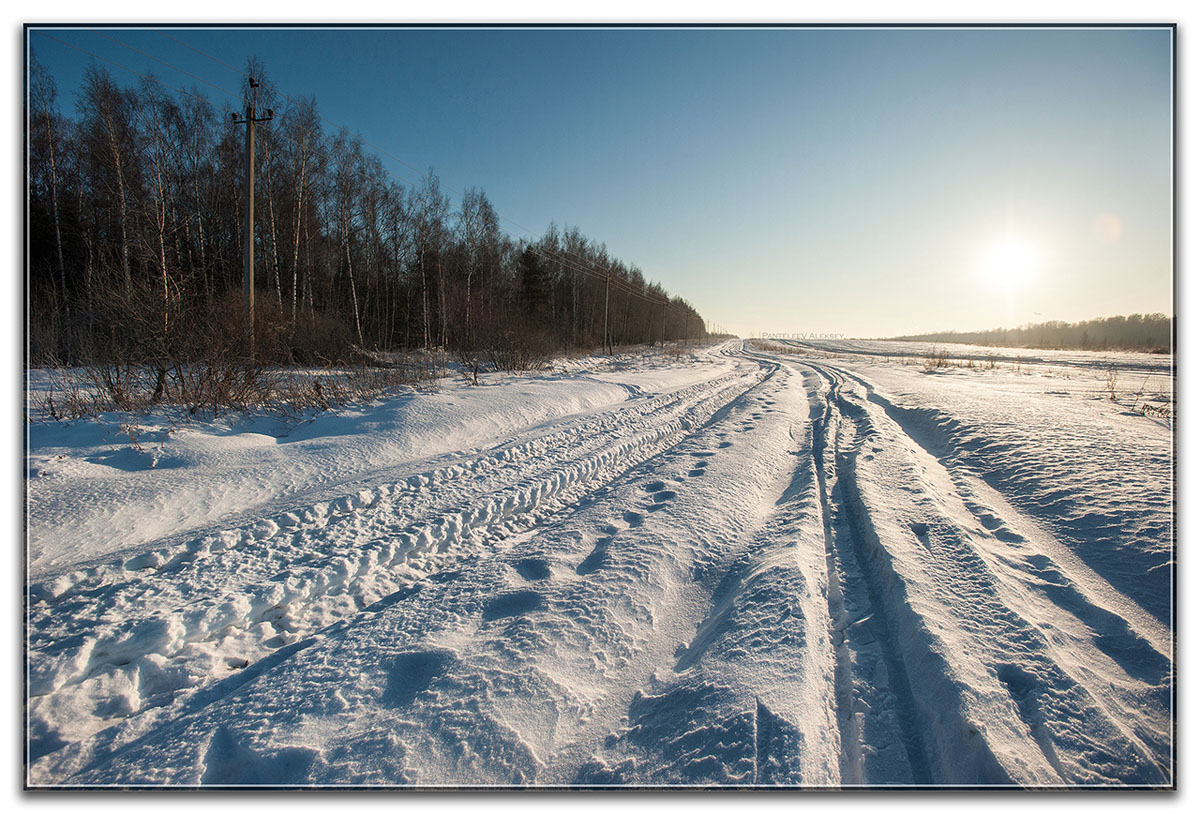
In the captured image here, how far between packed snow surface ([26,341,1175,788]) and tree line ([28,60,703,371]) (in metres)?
2.58

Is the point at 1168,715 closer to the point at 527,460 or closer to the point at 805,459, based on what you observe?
the point at 805,459

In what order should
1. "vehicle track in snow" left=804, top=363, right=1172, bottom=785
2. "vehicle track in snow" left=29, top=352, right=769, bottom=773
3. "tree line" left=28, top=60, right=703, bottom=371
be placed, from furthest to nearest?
"tree line" left=28, top=60, right=703, bottom=371 < "vehicle track in snow" left=29, top=352, right=769, bottom=773 < "vehicle track in snow" left=804, top=363, right=1172, bottom=785

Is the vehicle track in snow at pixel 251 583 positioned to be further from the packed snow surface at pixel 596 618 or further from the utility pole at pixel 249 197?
the utility pole at pixel 249 197

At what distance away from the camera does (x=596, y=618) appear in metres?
2.34

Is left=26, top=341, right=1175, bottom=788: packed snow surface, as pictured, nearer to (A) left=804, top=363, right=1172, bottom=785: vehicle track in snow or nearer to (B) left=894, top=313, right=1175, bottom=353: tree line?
(A) left=804, top=363, right=1172, bottom=785: vehicle track in snow

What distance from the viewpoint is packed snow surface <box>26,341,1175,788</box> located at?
1565 millimetres

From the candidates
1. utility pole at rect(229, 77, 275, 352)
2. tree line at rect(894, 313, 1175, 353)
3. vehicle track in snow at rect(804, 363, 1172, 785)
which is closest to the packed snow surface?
vehicle track in snow at rect(804, 363, 1172, 785)

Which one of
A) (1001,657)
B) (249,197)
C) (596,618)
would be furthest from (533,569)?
(249,197)

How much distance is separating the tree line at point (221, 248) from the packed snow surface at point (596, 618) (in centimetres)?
258

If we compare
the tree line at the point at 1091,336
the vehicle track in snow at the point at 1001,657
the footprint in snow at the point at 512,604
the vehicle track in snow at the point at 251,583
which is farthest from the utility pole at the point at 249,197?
the tree line at the point at 1091,336

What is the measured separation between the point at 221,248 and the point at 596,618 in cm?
2612

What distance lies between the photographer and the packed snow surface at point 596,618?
1565 millimetres

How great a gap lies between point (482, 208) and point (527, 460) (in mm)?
26605

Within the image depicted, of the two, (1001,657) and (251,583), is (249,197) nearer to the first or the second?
(251,583)
